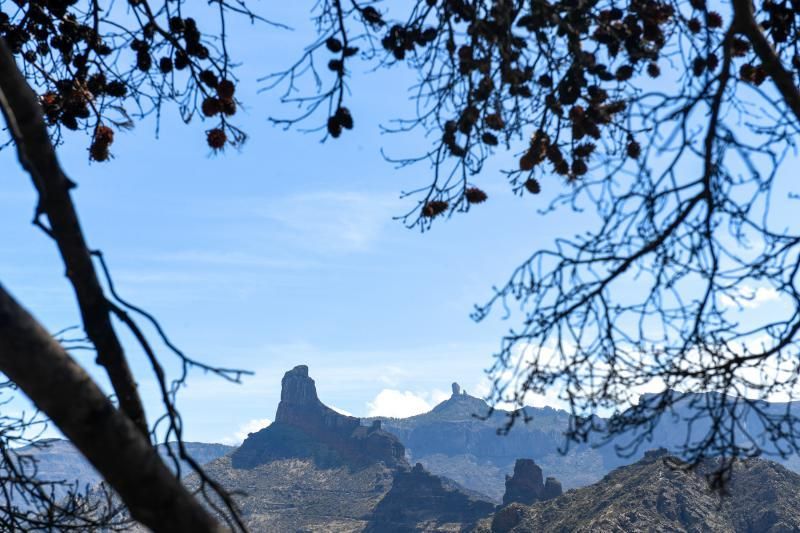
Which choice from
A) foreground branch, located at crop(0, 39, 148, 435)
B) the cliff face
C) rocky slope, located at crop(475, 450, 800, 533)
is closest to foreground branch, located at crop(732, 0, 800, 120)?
foreground branch, located at crop(0, 39, 148, 435)

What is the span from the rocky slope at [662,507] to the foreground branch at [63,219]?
8554 cm

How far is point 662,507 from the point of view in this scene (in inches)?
3593

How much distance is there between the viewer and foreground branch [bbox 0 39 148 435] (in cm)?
289

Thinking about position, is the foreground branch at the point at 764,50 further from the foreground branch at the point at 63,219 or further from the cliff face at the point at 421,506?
the cliff face at the point at 421,506

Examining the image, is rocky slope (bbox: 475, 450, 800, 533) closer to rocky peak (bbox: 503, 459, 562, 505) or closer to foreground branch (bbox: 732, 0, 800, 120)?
rocky peak (bbox: 503, 459, 562, 505)

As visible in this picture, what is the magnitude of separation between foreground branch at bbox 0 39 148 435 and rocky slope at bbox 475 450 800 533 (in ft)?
281

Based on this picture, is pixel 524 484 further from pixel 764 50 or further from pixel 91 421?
pixel 91 421

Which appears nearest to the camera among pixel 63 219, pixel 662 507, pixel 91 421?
pixel 91 421

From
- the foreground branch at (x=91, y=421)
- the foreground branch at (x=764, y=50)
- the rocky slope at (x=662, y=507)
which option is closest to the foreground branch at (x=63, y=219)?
the foreground branch at (x=91, y=421)

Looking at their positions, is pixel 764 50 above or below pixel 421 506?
above

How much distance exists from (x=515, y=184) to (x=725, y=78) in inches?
72.6

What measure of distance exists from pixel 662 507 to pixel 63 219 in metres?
97.4

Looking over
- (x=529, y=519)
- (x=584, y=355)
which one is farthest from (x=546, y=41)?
(x=529, y=519)

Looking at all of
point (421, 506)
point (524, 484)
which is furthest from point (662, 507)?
point (421, 506)
